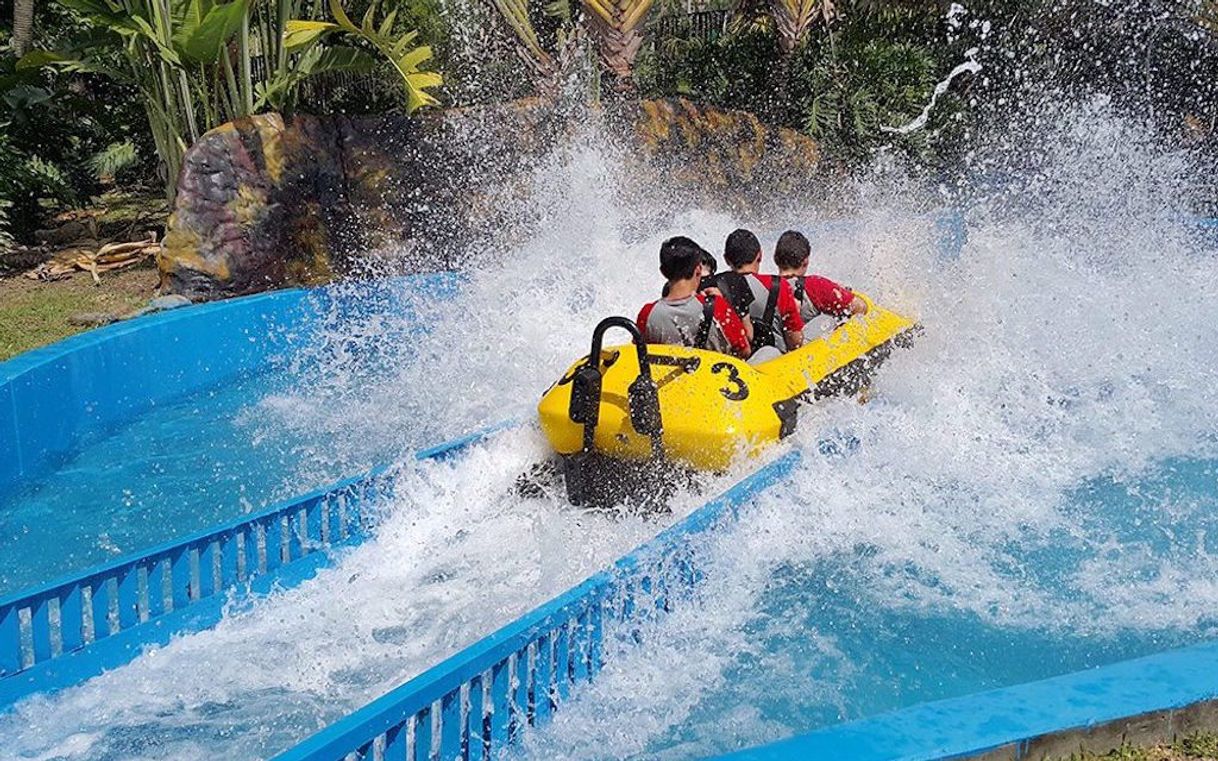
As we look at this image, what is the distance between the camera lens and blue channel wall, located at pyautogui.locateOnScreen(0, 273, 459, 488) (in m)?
5.95

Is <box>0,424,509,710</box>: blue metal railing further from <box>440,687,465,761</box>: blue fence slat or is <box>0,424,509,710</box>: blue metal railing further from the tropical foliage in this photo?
the tropical foliage

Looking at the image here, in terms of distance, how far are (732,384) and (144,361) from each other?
4.00 m

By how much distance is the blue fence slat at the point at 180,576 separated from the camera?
4258 mm

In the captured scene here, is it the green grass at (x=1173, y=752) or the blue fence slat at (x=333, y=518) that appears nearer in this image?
the green grass at (x=1173, y=752)

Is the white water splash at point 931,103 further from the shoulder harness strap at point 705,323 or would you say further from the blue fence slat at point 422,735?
the blue fence slat at point 422,735

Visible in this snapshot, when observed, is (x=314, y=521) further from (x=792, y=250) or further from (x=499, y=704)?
(x=792, y=250)

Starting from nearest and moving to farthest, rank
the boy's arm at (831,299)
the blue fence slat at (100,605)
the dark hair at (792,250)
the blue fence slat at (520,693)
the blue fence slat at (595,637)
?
the blue fence slat at (520,693) → the blue fence slat at (595,637) → the blue fence slat at (100,605) → the dark hair at (792,250) → the boy's arm at (831,299)

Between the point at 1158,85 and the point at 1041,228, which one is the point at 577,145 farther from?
the point at 1158,85

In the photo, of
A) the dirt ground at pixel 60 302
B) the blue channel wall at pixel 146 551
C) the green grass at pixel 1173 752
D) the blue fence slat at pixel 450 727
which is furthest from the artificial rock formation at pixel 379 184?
the green grass at pixel 1173 752

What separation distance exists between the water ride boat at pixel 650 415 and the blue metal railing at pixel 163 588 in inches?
31.5

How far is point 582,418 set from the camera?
457cm

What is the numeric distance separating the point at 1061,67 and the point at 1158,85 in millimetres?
2182

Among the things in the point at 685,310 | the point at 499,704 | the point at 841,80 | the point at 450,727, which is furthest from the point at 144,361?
the point at 841,80

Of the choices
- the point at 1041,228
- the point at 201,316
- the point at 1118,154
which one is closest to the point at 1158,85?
the point at 1118,154
